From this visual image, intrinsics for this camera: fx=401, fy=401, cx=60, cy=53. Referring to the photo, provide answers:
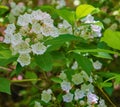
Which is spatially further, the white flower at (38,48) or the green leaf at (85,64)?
the green leaf at (85,64)

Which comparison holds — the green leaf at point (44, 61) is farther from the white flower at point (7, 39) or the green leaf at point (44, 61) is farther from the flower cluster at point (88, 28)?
the flower cluster at point (88, 28)

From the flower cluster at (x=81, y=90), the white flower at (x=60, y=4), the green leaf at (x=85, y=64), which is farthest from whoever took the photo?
the white flower at (x=60, y=4)

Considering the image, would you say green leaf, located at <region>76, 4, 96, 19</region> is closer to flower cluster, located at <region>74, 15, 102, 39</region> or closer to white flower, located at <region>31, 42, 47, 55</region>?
flower cluster, located at <region>74, 15, 102, 39</region>

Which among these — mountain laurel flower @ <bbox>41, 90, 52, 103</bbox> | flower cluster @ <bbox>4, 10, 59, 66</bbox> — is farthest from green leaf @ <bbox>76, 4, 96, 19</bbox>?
mountain laurel flower @ <bbox>41, 90, 52, 103</bbox>

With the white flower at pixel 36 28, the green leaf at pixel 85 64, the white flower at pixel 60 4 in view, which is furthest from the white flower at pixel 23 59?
Answer: the white flower at pixel 60 4

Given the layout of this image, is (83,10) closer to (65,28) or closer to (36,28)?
(65,28)

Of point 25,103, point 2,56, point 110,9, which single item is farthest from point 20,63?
point 25,103

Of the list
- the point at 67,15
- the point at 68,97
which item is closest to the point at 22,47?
the point at 67,15
